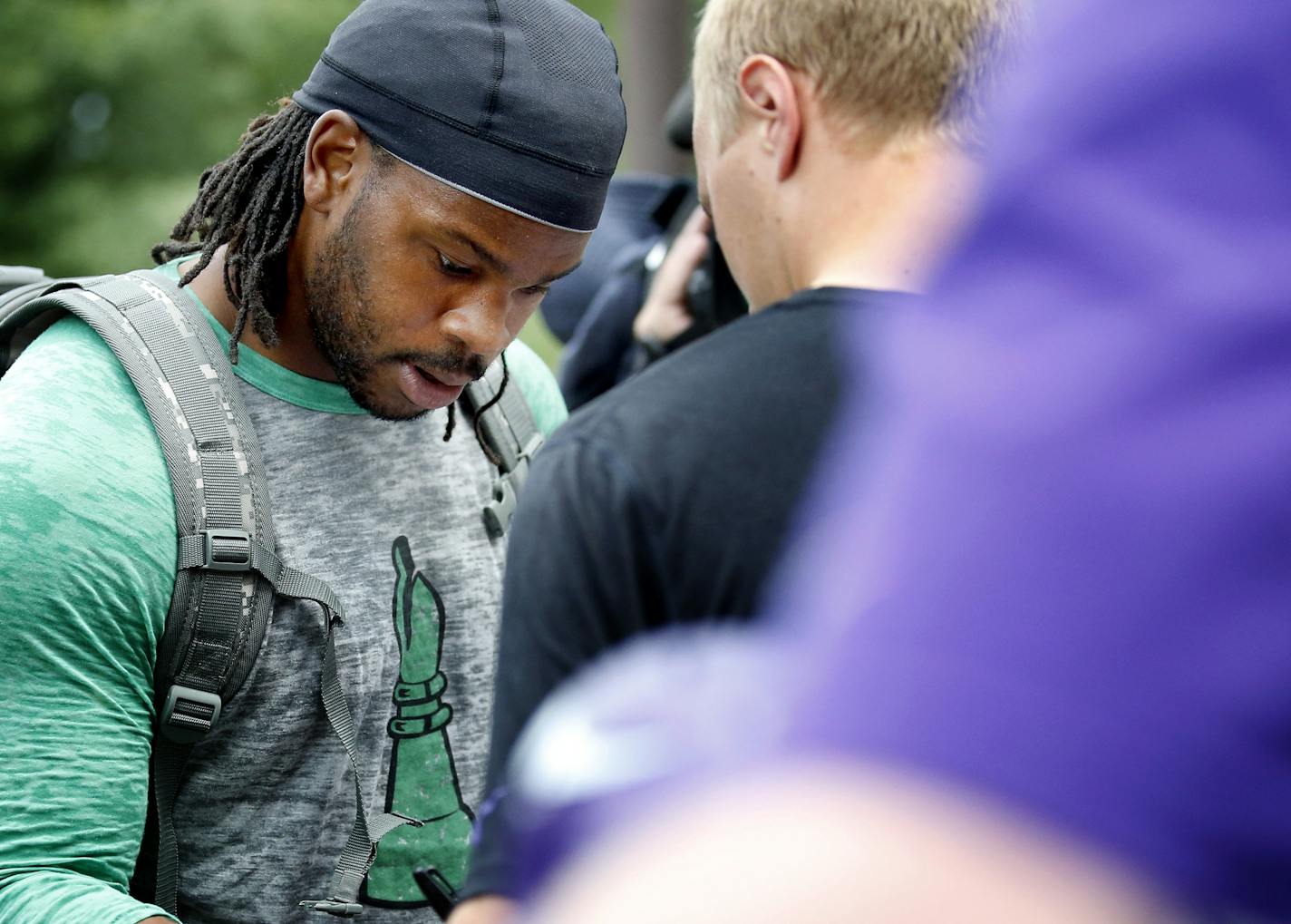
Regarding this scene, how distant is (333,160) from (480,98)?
27 cm

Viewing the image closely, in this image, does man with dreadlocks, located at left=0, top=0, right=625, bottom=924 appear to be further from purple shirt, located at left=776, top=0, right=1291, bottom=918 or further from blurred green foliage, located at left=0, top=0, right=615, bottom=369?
blurred green foliage, located at left=0, top=0, right=615, bottom=369

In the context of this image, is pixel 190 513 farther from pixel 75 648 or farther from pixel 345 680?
pixel 345 680

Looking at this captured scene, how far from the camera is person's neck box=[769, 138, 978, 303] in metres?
1.33

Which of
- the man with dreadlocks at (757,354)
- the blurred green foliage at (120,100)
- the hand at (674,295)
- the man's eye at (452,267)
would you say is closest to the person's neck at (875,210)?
the man with dreadlocks at (757,354)

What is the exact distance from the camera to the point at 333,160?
7.45ft

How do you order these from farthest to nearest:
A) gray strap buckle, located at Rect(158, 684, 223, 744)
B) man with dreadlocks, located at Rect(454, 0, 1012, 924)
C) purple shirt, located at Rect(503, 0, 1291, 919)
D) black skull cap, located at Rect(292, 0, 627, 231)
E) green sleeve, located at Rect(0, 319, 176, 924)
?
black skull cap, located at Rect(292, 0, 627, 231) → gray strap buckle, located at Rect(158, 684, 223, 744) → green sleeve, located at Rect(0, 319, 176, 924) → man with dreadlocks, located at Rect(454, 0, 1012, 924) → purple shirt, located at Rect(503, 0, 1291, 919)

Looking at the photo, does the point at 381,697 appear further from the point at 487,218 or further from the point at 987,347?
the point at 987,347

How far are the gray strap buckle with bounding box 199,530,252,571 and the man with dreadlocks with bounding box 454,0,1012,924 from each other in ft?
2.84

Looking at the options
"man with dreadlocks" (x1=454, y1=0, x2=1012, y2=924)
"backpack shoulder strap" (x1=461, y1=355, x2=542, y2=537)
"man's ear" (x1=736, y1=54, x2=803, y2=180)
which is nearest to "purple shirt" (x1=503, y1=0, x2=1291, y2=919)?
"man with dreadlocks" (x1=454, y1=0, x2=1012, y2=924)

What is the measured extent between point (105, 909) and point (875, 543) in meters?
1.58

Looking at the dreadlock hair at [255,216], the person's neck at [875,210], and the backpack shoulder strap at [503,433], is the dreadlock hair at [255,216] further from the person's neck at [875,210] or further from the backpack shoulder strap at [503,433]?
the person's neck at [875,210]

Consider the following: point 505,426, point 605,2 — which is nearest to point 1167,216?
point 505,426

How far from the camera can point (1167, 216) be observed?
Answer: 1.53ft

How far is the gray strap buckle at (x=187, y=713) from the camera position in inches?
76.0
